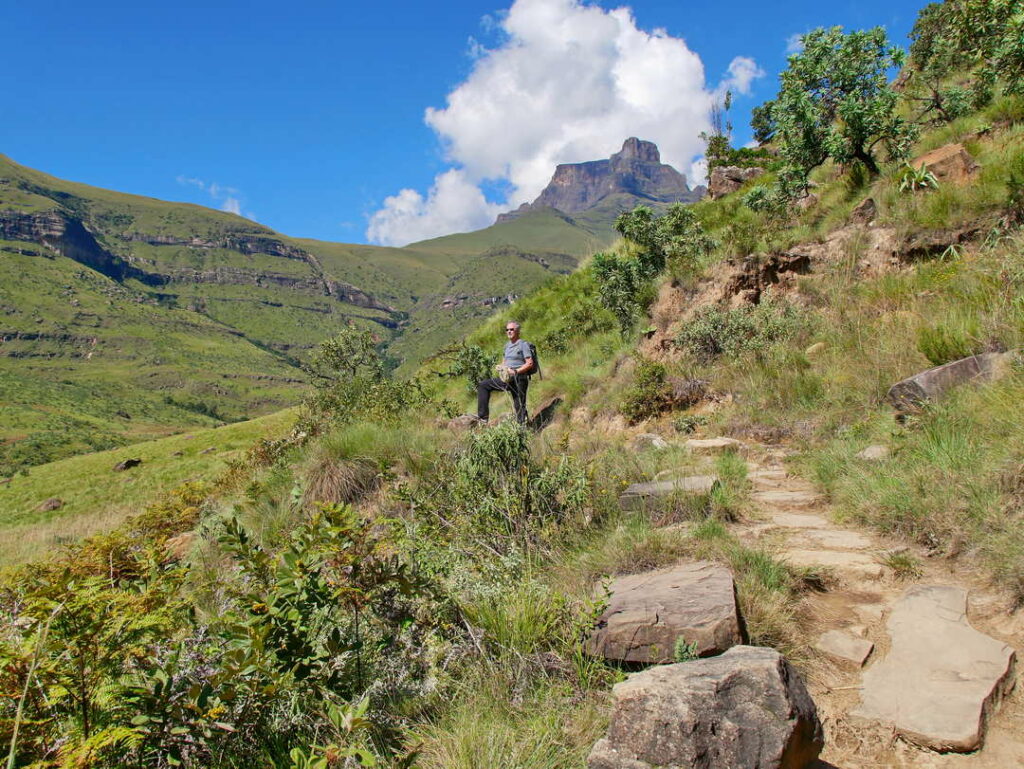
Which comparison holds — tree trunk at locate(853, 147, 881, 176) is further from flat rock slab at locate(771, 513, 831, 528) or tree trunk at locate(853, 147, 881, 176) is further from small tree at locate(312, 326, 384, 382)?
small tree at locate(312, 326, 384, 382)

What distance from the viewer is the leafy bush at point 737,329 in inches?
309

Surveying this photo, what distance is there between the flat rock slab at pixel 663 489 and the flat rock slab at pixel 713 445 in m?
1.42

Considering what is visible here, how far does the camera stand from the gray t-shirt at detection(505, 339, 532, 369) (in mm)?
8852

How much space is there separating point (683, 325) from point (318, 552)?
7.94 m

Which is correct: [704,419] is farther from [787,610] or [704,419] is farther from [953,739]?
[953,739]

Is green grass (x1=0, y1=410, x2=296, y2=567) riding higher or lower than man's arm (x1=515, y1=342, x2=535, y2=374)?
lower

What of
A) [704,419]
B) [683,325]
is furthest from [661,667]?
[683,325]

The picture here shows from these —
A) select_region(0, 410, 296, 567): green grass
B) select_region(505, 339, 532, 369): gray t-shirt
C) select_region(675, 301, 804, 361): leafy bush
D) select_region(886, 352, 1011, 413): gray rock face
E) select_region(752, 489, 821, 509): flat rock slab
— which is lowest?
select_region(0, 410, 296, 567): green grass

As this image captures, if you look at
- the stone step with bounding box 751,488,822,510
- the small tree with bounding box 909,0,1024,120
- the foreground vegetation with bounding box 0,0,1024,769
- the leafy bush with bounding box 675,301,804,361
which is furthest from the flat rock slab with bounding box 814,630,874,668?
the small tree with bounding box 909,0,1024,120

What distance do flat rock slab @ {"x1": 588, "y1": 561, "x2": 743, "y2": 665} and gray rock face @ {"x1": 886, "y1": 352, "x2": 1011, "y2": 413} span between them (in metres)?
2.93

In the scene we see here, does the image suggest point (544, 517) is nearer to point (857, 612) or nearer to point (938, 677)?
point (857, 612)

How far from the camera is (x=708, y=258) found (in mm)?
10203

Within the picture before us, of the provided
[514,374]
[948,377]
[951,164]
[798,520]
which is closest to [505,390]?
[514,374]

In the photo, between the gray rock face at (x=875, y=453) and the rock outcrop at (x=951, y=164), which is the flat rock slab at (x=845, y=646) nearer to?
the gray rock face at (x=875, y=453)
